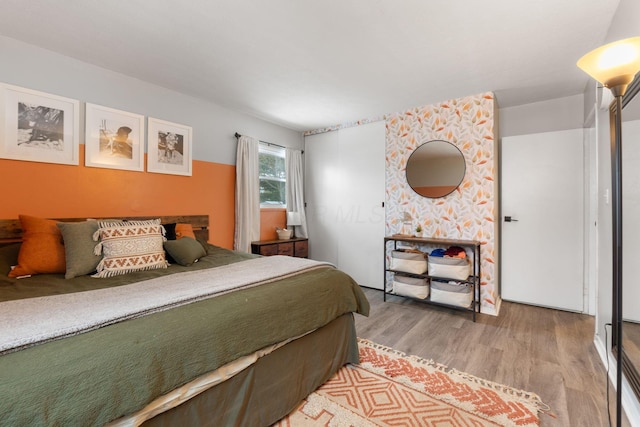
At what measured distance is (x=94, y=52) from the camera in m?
2.35

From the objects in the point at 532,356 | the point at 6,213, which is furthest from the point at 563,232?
the point at 6,213

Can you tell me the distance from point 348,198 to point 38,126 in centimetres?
340

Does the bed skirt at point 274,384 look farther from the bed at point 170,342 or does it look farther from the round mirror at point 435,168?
the round mirror at point 435,168

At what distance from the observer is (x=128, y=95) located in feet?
9.09

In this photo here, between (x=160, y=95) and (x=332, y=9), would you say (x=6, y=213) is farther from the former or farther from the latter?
(x=332, y=9)

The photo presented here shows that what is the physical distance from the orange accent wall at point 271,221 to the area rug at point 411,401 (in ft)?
8.20

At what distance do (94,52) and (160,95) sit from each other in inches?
26.9

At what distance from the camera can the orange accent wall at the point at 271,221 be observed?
13.6 ft

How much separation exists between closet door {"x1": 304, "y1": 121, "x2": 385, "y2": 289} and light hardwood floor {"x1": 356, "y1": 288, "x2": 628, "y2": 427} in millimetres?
902

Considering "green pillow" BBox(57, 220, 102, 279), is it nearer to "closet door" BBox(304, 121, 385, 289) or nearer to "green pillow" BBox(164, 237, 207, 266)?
"green pillow" BBox(164, 237, 207, 266)

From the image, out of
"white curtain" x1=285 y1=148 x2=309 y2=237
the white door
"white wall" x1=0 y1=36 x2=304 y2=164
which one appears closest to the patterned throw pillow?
"white wall" x1=0 y1=36 x2=304 y2=164

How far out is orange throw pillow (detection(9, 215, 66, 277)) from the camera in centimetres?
190

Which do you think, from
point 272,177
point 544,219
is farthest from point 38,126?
point 544,219

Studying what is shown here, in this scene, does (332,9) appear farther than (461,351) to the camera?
No
